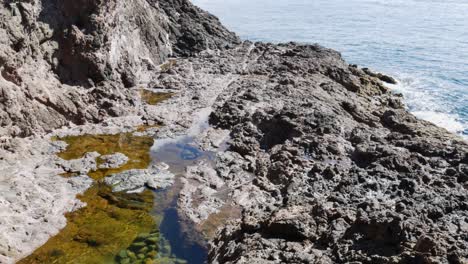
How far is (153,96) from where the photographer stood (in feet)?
112

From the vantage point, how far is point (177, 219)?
1888 centimetres

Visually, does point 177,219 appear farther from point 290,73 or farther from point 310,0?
point 310,0

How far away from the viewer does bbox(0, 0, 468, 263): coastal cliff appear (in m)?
14.3

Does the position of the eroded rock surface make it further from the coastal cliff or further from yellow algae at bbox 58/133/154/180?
yellow algae at bbox 58/133/154/180

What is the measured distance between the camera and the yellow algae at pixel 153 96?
33.0 meters

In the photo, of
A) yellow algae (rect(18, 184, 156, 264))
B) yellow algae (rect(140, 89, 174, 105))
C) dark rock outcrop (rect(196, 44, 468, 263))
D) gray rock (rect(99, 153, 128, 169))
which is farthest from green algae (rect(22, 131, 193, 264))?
yellow algae (rect(140, 89, 174, 105))

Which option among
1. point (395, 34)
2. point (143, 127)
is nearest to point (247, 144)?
point (143, 127)

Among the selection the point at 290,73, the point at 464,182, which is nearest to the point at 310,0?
the point at 290,73

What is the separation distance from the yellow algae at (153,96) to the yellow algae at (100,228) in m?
12.8

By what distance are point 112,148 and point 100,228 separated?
768cm

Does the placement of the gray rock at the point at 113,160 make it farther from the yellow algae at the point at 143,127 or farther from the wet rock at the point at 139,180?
the yellow algae at the point at 143,127

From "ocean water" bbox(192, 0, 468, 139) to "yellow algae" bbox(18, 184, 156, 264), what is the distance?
2660cm

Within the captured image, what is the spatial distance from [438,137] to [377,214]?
16.2 m

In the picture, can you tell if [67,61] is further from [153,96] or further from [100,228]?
→ [100,228]
